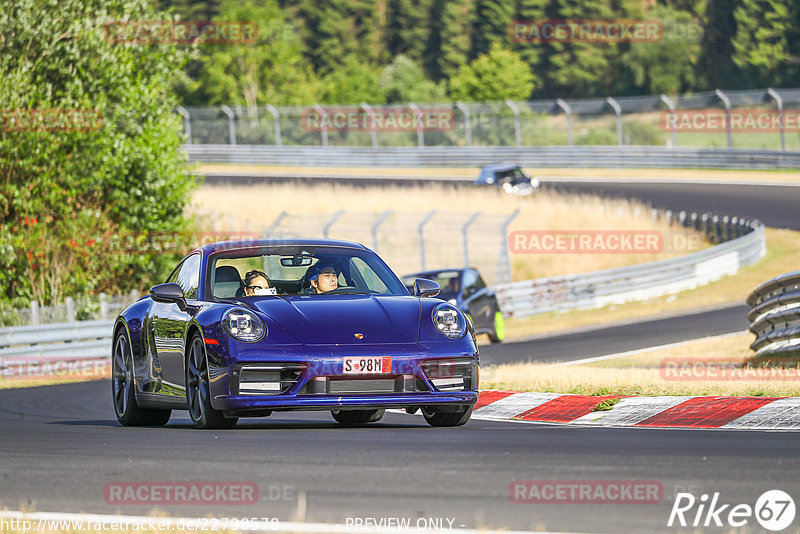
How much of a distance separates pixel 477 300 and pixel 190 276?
47.9 ft

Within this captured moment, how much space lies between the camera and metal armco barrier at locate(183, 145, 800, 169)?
5122 centimetres

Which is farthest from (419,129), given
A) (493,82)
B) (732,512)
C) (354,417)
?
(732,512)

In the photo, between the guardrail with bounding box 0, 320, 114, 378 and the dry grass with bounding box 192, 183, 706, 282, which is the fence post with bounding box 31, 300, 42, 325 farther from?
the dry grass with bounding box 192, 183, 706, 282

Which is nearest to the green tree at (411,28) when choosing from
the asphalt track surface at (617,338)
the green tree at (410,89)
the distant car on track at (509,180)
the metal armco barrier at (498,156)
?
the green tree at (410,89)

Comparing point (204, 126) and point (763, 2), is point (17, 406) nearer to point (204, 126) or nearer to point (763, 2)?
point (204, 126)

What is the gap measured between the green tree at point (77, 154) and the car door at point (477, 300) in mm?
7608

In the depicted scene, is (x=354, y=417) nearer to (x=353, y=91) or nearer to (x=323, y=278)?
(x=323, y=278)

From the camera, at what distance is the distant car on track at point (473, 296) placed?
24.0 m

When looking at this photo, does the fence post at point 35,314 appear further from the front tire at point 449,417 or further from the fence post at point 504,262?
the front tire at point 449,417

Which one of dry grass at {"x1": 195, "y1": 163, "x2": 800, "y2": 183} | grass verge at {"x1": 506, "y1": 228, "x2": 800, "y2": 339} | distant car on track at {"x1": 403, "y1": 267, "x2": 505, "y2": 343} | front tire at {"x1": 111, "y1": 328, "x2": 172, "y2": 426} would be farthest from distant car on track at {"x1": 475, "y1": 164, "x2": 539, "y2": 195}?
front tire at {"x1": 111, "y1": 328, "x2": 172, "y2": 426}

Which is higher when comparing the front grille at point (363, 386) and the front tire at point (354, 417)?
the front grille at point (363, 386)

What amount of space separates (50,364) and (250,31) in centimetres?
5235

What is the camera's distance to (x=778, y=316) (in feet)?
49.8

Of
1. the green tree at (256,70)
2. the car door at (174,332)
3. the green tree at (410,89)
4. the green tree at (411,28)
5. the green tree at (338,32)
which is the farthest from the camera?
the green tree at (411,28)
